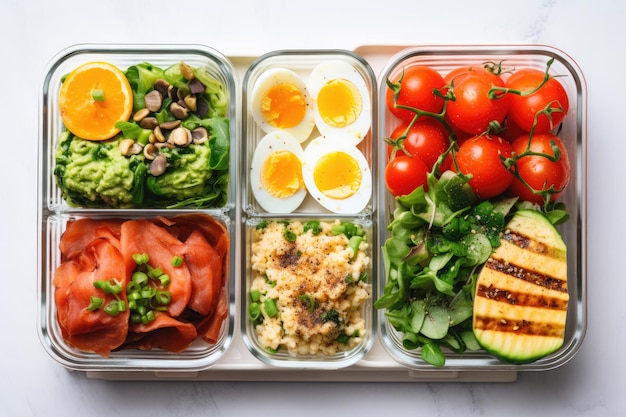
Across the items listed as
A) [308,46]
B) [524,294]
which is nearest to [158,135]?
[308,46]

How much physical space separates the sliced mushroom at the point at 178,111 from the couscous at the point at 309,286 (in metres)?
0.53

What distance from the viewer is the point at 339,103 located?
228 cm

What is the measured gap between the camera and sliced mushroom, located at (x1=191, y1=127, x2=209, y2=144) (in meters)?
2.19

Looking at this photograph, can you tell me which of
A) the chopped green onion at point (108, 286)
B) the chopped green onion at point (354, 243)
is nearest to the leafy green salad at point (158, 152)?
the chopped green onion at point (108, 286)

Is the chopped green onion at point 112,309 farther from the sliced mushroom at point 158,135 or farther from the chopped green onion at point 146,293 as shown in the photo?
the sliced mushroom at point 158,135

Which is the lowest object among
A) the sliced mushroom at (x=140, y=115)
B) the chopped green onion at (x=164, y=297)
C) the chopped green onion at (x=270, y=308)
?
the chopped green onion at (x=270, y=308)

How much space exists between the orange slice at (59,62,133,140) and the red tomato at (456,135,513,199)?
4.22 feet

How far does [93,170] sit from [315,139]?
85 centimetres

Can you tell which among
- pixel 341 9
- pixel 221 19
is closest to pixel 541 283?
pixel 341 9

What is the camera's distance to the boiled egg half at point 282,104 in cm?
223

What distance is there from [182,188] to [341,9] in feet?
3.34
